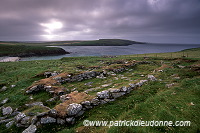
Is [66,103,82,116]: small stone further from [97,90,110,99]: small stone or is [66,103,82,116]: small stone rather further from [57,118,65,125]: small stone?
[97,90,110,99]: small stone

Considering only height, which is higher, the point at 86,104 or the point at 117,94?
the point at 117,94

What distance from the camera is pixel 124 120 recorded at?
7.98 metres

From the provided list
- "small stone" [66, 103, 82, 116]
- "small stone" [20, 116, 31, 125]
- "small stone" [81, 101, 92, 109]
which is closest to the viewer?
"small stone" [20, 116, 31, 125]

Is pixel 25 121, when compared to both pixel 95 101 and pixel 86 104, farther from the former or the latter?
pixel 95 101

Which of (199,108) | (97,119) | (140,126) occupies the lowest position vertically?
(97,119)

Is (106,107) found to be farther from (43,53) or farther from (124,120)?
(43,53)

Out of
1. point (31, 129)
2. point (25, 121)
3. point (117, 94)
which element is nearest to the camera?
point (31, 129)

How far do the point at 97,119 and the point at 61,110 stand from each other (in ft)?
11.9

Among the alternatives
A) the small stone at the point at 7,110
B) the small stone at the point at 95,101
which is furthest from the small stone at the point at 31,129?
the small stone at the point at 7,110

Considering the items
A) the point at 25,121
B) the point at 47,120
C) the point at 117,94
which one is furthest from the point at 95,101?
the point at 25,121

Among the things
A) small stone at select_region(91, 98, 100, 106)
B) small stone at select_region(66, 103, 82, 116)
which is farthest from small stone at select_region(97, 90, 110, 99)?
small stone at select_region(66, 103, 82, 116)

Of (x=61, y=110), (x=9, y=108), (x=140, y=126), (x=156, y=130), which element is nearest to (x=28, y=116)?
(x=61, y=110)

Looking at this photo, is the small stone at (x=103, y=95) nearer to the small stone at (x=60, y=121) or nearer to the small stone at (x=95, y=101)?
the small stone at (x=95, y=101)

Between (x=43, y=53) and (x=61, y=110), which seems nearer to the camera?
(x=61, y=110)
